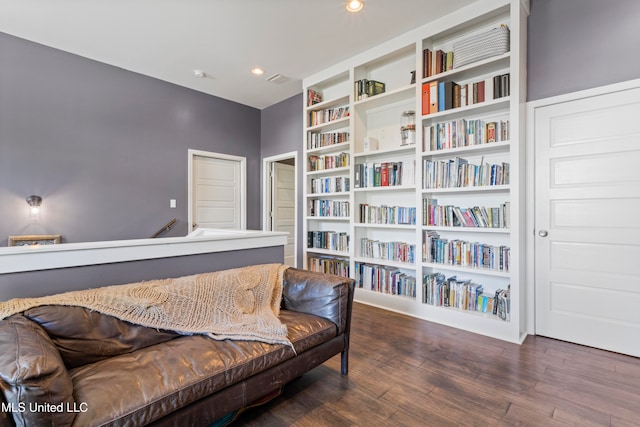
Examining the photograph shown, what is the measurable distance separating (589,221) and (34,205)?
5108 mm

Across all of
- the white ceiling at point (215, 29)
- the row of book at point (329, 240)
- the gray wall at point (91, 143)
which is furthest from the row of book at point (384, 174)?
the gray wall at point (91, 143)

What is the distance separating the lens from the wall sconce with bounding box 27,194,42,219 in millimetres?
3090

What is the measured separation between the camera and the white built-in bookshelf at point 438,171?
2500mm

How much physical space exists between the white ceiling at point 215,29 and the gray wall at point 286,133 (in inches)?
30.9

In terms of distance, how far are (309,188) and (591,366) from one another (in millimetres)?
3226

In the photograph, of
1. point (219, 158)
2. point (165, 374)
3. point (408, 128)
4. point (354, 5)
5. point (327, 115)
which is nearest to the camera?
point (165, 374)

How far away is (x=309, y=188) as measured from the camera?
4180mm

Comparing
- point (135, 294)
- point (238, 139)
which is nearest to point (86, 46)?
point (238, 139)

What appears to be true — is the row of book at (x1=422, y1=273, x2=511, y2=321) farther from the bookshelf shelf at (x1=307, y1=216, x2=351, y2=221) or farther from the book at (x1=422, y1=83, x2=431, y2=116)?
the book at (x1=422, y1=83, x2=431, y2=116)

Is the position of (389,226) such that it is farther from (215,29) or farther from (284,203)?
(215,29)

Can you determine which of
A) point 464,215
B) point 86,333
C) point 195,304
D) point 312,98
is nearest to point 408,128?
point 464,215

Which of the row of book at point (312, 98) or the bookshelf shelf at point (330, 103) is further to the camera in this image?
the row of book at point (312, 98)

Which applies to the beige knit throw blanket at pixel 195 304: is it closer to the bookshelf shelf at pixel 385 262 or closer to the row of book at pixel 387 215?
the bookshelf shelf at pixel 385 262

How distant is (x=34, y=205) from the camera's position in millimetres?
3117
